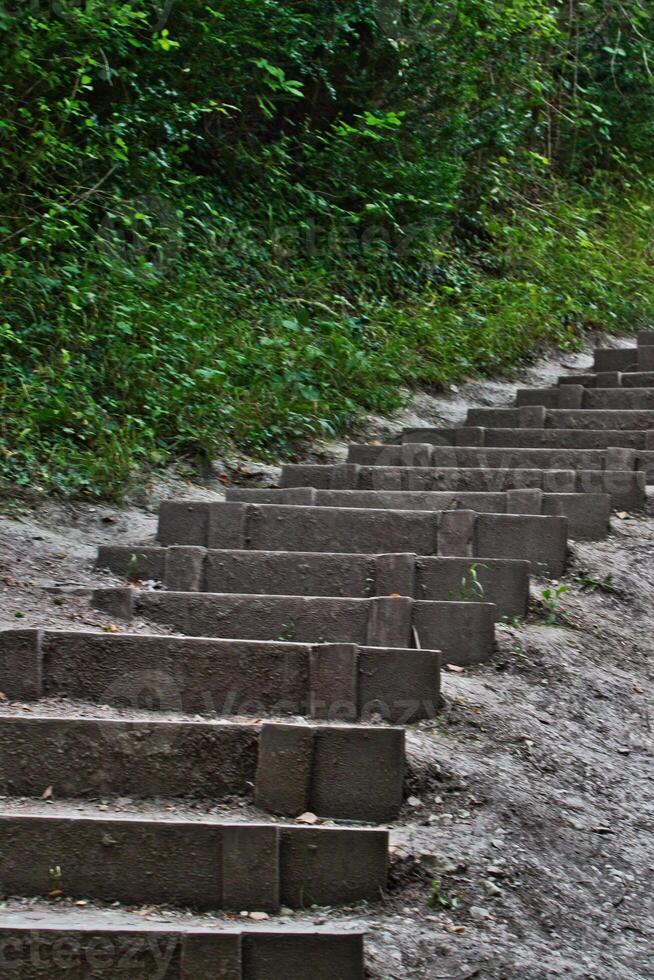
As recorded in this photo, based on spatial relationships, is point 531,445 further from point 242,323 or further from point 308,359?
point 242,323

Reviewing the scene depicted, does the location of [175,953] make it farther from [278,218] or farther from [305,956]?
[278,218]

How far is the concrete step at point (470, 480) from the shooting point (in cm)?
610

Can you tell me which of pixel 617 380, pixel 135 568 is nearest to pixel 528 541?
pixel 135 568

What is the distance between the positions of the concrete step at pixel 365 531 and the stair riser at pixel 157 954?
2387 millimetres

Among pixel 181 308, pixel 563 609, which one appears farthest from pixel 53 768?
pixel 181 308

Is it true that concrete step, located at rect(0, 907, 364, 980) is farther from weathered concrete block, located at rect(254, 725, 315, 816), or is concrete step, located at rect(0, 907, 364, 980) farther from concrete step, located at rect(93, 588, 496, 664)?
concrete step, located at rect(93, 588, 496, 664)

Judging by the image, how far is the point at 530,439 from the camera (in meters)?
7.25

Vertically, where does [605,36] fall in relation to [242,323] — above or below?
above

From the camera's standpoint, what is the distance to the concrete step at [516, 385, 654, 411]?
7953 mm

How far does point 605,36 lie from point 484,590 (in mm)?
11465

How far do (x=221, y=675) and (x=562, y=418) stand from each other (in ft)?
13.1

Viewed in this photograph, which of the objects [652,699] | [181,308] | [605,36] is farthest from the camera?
[605,36]

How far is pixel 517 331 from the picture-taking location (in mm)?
10273

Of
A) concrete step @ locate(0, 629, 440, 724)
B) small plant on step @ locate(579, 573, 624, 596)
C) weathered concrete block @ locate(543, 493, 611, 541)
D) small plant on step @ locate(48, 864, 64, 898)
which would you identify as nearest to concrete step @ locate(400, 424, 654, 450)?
weathered concrete block @ locate(543, 493, 611, 541)
